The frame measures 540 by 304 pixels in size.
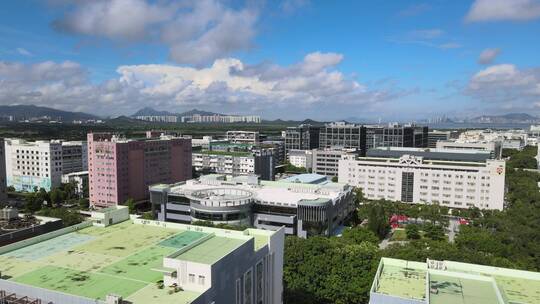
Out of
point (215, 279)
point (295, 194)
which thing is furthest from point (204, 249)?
point (295, 194)

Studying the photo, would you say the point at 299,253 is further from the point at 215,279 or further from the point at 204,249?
the point at 215,279

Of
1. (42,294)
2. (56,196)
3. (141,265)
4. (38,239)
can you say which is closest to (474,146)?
(56,196)

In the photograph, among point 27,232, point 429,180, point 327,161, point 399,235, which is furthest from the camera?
point 327,161

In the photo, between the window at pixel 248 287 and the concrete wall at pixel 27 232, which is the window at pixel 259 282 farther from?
the concrete wall at pixel 27 232

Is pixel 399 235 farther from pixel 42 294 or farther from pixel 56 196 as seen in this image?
pixel 56 196

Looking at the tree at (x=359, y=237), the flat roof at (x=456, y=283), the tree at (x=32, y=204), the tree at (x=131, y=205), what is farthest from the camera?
the tree at (x=32, y=204)

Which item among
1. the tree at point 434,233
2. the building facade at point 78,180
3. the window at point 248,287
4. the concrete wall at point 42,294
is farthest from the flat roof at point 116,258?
the building facade at point 78,180

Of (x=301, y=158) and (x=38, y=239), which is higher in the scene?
(x=38, y=239)

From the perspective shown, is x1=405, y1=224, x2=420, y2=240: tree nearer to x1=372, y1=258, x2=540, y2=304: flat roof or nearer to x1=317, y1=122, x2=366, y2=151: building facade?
x1=372, y1=258, x2=540, y2=304: flat roof
